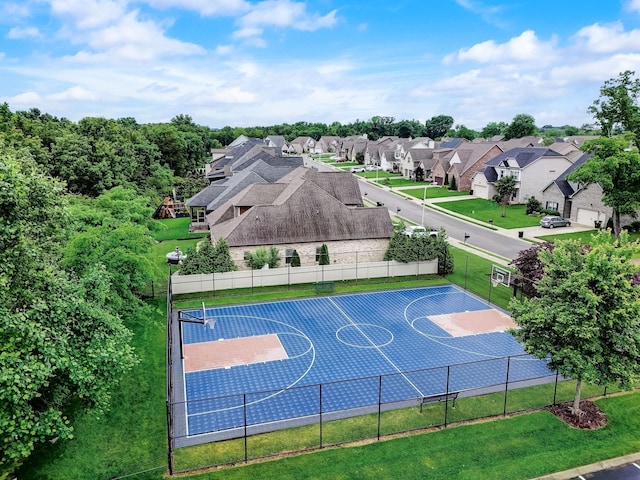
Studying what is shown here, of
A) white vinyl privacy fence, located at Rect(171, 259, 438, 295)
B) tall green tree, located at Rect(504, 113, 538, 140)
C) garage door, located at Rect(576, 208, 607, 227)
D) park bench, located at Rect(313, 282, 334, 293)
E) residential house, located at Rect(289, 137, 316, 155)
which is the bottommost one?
park bench, located at Rect(313, 282, 334, 293)

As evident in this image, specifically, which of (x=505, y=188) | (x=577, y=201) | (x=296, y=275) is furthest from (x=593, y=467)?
(x=505, y=188)

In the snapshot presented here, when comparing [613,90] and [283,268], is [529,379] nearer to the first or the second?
[283,268]

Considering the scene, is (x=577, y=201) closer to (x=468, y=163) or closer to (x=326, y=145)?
(x=468, y=163)

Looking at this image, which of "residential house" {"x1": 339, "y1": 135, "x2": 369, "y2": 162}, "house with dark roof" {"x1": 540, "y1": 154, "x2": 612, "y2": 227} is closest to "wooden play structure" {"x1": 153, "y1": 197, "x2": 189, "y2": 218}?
"house with dark roof" {"x1": 540, "y1": 154, "x2": 612, "y2": 227}

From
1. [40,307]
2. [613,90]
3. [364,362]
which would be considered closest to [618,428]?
[364,362]

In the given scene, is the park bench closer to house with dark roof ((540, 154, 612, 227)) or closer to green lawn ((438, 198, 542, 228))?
green lawn ((438, 198, 542, 228))

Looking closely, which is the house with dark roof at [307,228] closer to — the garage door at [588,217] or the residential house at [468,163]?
the garage door at [588,217]

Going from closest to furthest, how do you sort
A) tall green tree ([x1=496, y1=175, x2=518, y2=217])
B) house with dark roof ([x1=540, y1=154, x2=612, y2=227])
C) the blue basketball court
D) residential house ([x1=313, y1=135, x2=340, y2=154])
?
the blue basketball court, house with dark roof ([x1=540, y1=154, x2=612, y2=227]), tall green tree ([x1=496, y1=175, x2=518, y2=217]), residential house ([x1=313, y1=135, x2=340, y2=154])
